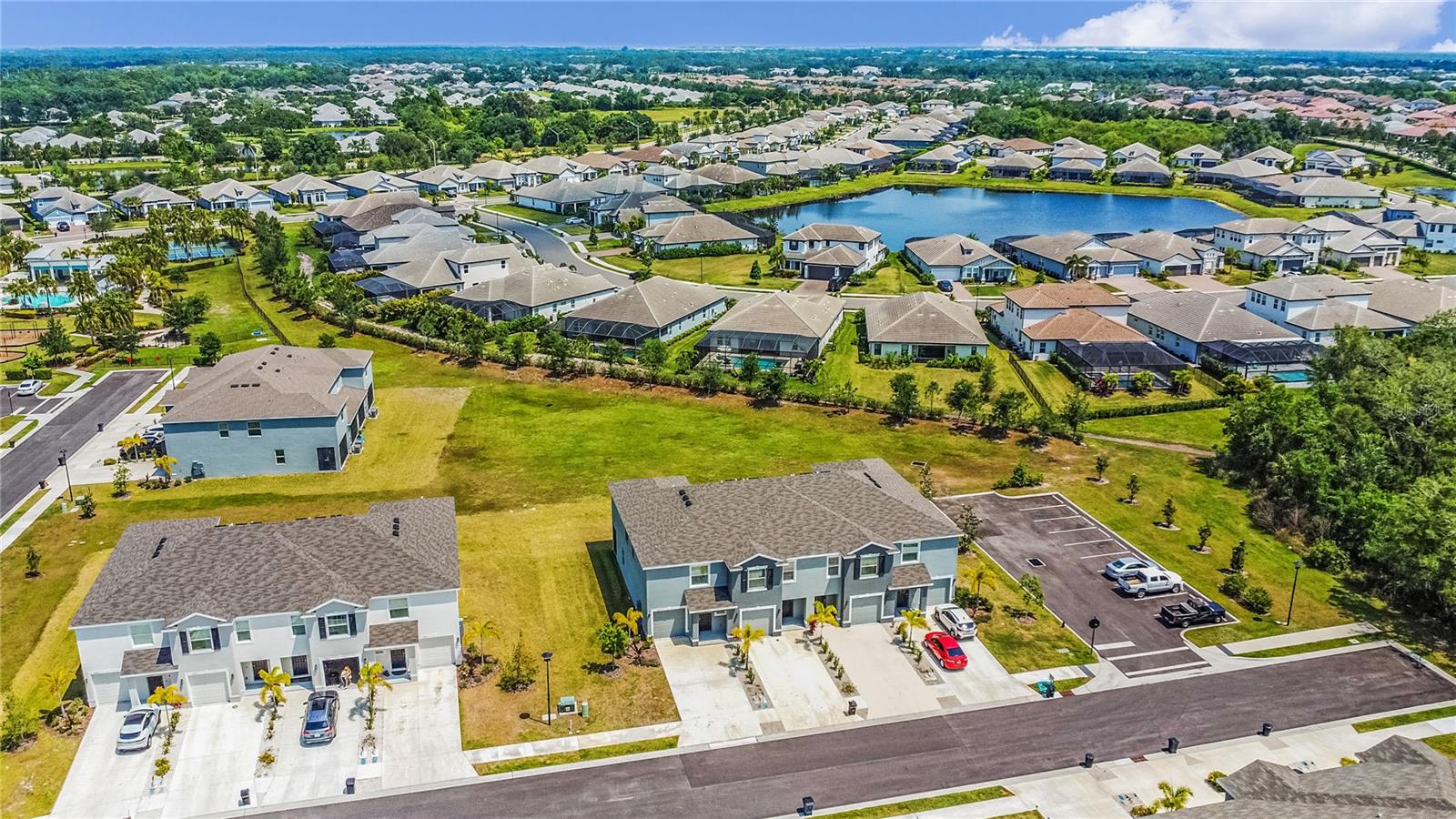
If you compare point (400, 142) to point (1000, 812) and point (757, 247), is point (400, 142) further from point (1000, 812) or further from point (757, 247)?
point (1000, 812)

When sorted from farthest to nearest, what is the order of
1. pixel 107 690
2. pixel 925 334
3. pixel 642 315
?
pixel 642 315, pixel 925 334, pixel 107 690

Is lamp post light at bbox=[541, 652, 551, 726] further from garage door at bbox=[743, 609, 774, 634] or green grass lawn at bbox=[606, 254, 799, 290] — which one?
green grass lawn at bbox=[606, 254, 799, 290]

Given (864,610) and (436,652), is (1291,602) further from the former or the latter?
(436,652)

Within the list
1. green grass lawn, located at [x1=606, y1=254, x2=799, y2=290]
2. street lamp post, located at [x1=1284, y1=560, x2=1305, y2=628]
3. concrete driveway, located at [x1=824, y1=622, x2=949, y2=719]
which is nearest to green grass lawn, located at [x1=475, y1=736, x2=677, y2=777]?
concrete driveway, located at [x1=824, y1=622, x2=949, y2=719]

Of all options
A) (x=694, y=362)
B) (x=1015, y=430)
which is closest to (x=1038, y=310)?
(x=1015, y=430)

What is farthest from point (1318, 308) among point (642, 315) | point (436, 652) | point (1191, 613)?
point (436, 652)

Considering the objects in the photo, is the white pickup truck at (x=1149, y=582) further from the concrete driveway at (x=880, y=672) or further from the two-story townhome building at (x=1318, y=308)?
the two-story townhome building at (x=1318, y=308)
